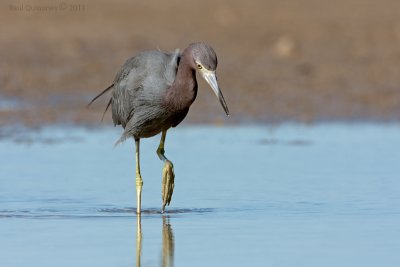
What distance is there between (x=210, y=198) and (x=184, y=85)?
123 centimetres

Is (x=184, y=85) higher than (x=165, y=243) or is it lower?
higher

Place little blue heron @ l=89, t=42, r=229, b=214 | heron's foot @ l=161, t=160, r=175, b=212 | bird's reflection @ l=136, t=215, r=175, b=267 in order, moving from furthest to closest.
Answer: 1. heron's foot @ l=161, t=160, r=175, b=212
2. little blue heron @ l=89, t=42, r=229, b=214
3. bird's reflection @ l=136, t=215, r=175, b=267

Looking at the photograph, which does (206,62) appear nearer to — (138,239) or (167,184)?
(138,239)

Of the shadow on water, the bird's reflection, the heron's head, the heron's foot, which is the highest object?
the heron's head

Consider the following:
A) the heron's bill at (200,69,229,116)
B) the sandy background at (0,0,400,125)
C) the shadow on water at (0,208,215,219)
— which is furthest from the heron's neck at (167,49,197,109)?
the sandy background at (0,0,400,125)

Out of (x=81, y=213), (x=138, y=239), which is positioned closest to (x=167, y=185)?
(x=81, y=213)

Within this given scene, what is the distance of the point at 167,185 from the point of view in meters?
8.24

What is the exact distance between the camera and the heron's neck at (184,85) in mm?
7469

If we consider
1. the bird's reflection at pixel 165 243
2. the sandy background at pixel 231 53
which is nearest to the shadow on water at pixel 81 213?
the bird's reflection at pixel 165 243

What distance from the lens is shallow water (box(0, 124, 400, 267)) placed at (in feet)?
21.4

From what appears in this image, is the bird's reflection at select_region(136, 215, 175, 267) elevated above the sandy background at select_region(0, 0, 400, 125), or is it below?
below

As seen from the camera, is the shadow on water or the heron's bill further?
the shadow on water

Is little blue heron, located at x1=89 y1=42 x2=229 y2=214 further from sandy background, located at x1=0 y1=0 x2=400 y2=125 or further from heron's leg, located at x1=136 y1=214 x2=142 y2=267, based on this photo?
sandy background, located at x1=0 y1=0 x2=400 y2=125

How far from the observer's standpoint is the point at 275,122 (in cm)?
1234
